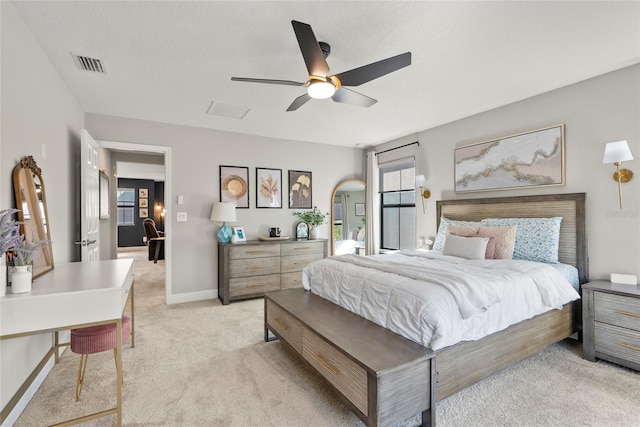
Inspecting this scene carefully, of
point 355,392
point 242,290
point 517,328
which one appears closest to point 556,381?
point 517,328

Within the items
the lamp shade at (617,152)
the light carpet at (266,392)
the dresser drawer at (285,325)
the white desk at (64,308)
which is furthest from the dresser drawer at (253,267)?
the lamp shade at (617,152)

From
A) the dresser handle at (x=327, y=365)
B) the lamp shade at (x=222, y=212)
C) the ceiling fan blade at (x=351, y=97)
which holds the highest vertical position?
the ceiling fan blade at (x=351, y=97)

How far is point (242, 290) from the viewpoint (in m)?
4.30

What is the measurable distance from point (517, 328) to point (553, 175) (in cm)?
182

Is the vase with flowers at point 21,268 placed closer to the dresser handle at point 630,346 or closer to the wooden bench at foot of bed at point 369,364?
the wooden bench at foot of bed at point 369,364

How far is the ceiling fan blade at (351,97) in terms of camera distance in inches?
95.4

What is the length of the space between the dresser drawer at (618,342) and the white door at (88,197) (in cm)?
480

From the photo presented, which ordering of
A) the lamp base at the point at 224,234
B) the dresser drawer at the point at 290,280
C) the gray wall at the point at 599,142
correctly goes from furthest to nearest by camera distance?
the dresser drawer at the point at 290,280
the lamp base at the point at 224,234
the gray wall at the point at 599,142

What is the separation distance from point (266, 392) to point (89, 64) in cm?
303

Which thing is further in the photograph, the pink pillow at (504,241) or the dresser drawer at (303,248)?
the dresser drawer at (303,248)

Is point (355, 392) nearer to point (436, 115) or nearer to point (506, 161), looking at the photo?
point (506, 161)

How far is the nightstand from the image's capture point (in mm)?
2346

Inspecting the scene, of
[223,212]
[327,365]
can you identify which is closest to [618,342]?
[327,365]

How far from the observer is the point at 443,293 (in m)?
1.96
